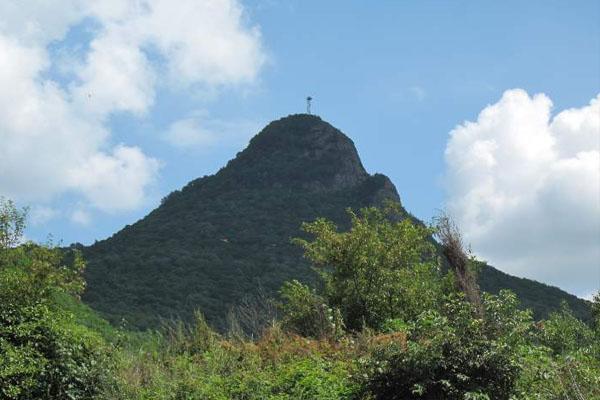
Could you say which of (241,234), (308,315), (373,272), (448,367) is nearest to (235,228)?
(241,234)

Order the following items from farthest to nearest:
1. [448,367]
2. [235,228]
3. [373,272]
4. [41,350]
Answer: [235,228]
[373,272]
[41,350]
[448,367]

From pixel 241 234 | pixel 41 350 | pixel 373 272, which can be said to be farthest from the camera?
pixel 241 234

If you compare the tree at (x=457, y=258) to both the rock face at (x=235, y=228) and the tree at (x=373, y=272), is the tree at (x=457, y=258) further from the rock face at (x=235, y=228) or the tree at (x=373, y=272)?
the rock face at (x=235, y=228)

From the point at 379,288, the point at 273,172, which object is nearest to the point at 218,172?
the point at 273,172

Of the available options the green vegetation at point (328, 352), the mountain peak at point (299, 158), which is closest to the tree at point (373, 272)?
the green vegetation at point (328, 352)

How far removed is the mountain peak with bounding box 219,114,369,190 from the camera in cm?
8444

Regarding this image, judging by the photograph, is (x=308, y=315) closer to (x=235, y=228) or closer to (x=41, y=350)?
(x=41, y=350)

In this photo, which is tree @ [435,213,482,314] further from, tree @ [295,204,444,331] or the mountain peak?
the mountain peak

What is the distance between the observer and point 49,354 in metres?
12.6

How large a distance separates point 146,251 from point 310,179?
31.2 meters

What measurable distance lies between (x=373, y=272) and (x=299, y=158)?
7418cm

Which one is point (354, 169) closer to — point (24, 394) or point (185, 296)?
point (185, 296)

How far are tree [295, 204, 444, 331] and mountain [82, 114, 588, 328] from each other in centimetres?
846

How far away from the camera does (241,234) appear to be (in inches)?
2511
